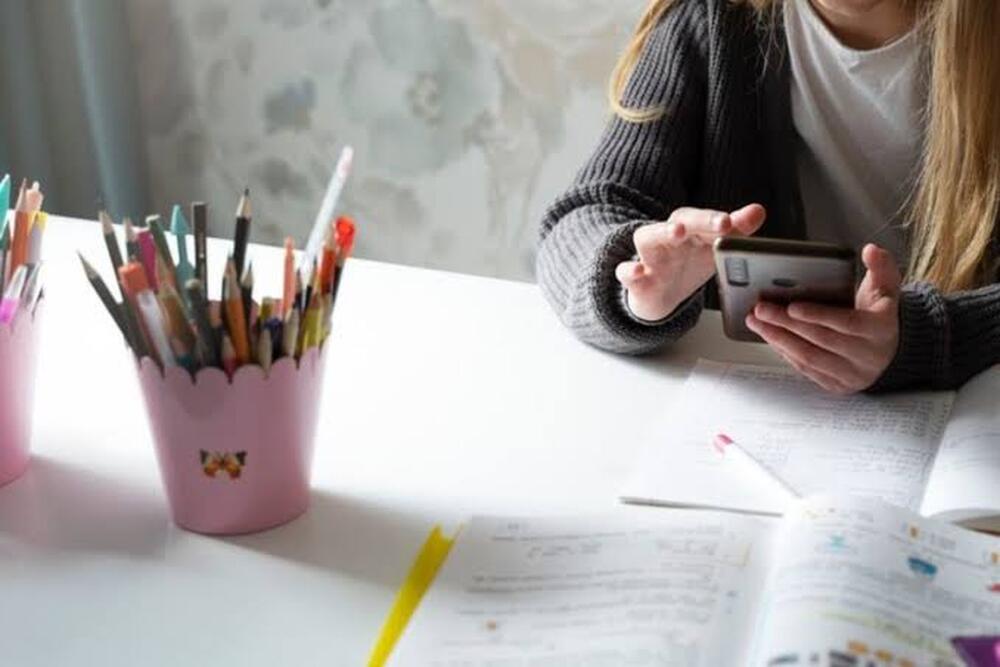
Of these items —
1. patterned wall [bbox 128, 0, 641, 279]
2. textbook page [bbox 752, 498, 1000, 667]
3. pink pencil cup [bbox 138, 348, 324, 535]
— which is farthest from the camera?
patterned wall [bbox 128, 0, 641, 279]

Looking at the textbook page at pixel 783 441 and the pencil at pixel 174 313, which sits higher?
the pencil at pixel 174 313

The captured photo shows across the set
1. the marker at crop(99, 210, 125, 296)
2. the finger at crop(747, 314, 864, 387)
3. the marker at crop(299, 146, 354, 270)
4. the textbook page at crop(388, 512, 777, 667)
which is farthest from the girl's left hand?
the marker at crop(99, 210, 125, 296)

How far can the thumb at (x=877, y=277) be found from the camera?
0.93m

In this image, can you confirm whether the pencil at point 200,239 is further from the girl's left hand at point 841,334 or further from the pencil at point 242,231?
the girl's left hand at point 841,334

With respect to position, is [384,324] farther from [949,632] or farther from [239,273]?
[949,632]

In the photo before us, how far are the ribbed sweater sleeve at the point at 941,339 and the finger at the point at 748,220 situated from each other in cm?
14

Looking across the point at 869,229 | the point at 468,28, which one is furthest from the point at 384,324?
the point at 468,28

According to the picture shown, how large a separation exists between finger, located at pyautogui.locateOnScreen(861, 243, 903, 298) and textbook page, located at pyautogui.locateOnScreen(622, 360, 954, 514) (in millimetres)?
A: 70

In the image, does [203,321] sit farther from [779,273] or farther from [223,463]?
[779,273]

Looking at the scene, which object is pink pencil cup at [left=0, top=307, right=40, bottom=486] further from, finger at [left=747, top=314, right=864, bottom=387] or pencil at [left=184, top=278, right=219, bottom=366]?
finger at [left=747, top=314, right=864, bottom=387]

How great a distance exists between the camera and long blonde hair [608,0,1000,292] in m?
1.10

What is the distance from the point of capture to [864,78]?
3.94 feet

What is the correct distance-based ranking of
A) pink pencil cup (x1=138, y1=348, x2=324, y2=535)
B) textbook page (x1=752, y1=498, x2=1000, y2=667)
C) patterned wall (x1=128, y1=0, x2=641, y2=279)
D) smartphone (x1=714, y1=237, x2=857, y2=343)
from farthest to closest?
patterned wall (x1=128, y1=0, x2=641, y2=279), smartphone (x1=714, y1=237, x2=857, y2=343), pink pencil cup (x1=138, y1=348, x2=324, y2=535), textbook page (x1=752, y1=498, x2=1000, y2=667)

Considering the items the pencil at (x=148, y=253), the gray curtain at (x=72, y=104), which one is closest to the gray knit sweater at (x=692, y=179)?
the pencil at (x=148, y=253)
